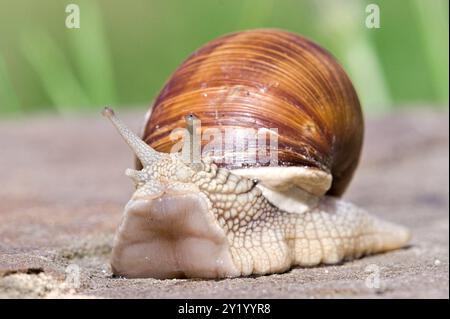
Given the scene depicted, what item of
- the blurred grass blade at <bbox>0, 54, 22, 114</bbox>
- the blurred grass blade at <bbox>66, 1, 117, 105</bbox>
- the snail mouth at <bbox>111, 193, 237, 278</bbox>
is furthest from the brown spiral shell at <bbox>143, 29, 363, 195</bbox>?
the blurred grass blade at <bbox>0, 54, 22, 114</bbox>

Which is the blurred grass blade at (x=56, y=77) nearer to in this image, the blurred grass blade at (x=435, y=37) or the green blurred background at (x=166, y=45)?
the green blurred background at (x=166, y=45)

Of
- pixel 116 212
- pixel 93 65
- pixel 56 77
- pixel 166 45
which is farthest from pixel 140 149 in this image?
pixel 166 45

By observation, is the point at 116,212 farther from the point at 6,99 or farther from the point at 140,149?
the point at 6,99

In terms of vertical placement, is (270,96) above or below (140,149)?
above

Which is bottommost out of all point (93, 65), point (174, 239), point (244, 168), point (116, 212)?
point (116, 212)

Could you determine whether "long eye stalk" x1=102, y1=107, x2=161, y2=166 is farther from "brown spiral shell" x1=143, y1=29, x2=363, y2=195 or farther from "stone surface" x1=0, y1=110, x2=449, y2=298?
"stone surface" x1=0, y1=110, x2=449, y2=298
